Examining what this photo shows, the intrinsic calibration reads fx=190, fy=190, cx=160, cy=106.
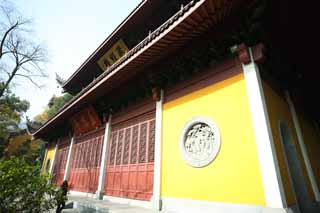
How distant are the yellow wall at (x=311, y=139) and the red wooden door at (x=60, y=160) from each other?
9.69 m

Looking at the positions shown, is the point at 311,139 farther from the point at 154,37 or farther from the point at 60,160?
the point at 60,160

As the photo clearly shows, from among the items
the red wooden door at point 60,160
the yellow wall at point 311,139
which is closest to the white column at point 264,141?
the yellow wall at point 311,139

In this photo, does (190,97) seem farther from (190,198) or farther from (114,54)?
(114,54)

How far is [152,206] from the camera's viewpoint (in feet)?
13.7

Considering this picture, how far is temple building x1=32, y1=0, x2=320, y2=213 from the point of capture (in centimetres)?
308

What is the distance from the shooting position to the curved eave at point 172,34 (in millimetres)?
2973

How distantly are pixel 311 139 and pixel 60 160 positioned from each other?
10.9 metres

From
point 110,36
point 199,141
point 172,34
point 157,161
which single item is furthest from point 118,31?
point 199,141

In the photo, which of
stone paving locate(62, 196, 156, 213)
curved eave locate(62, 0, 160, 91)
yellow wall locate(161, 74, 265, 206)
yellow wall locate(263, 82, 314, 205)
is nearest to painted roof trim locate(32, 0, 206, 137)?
yellow wall locate(161, 74, 265, 206)

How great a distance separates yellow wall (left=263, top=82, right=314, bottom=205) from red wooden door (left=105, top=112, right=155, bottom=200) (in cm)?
279

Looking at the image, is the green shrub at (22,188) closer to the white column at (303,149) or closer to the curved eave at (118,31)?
the curved eave at (118,31)

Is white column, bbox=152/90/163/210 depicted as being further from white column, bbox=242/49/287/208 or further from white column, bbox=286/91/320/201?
white column, bbox=286/91/320/201

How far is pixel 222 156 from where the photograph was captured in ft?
11.2

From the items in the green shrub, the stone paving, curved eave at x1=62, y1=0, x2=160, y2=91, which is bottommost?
the stone paving
